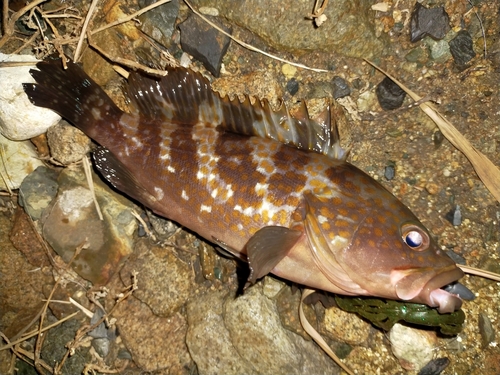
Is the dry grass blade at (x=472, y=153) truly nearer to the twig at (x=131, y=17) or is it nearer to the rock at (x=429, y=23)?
the rock at (x=429, y=23)

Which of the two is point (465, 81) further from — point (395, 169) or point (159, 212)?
point (159, 212)

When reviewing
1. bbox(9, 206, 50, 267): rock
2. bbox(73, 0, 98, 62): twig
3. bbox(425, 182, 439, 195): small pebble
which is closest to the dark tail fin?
bbox(73, 0, 98, 62): twig

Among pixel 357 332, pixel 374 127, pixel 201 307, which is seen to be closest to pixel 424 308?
pixel 357 332

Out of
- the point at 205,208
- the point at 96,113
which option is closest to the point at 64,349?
the point at 205,208

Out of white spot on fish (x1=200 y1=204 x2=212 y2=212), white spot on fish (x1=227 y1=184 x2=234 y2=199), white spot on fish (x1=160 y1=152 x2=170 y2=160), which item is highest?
white spot on fish (x1=160 y1=152 x2=170 y2=160)

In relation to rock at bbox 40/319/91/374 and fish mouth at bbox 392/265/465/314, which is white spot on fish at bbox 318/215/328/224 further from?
rock at bbox 40/319/91/374
